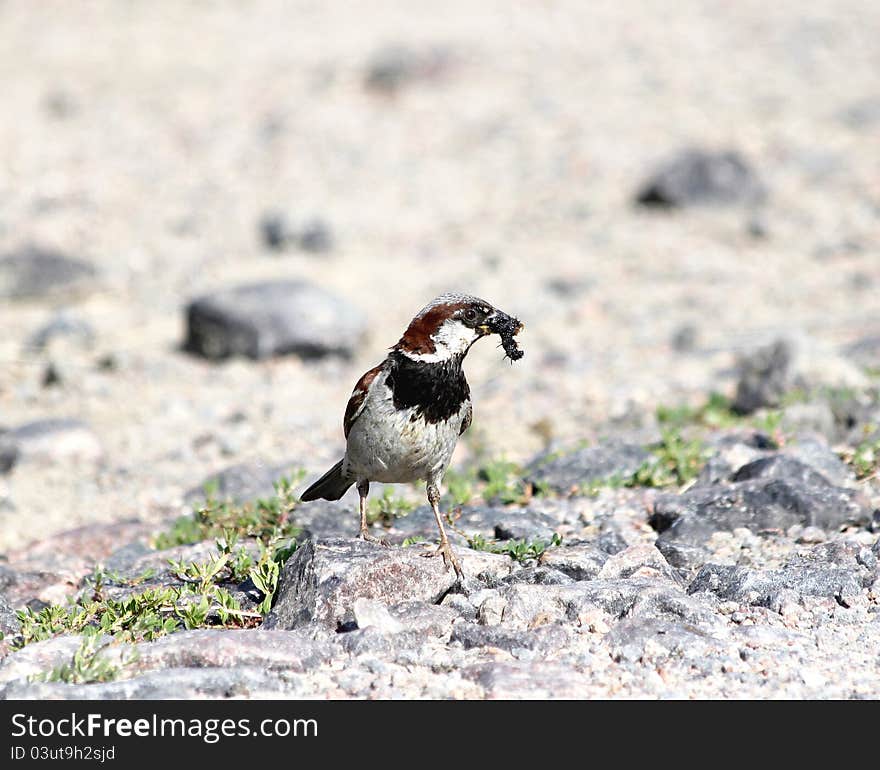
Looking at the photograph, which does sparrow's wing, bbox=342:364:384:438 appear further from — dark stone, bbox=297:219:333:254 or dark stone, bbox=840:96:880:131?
dark stone, bbox=840:96:880:131

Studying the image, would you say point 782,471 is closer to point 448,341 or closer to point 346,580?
point 448,341

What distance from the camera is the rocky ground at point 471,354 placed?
515 cm

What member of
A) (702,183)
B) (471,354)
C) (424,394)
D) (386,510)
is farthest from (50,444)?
(702,183)

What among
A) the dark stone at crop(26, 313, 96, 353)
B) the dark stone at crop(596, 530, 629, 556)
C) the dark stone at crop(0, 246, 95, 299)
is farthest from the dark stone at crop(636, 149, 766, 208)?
the dark stone at crop(596, 530, 629, 556)

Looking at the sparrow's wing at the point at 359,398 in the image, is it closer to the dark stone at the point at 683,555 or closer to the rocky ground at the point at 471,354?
the rocky ground at the point at 471,354

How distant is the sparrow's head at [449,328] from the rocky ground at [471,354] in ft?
3.21

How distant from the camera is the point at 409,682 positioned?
4715mm

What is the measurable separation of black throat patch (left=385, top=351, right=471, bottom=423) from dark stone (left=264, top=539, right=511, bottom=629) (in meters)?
0.68

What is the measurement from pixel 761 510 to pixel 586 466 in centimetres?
144

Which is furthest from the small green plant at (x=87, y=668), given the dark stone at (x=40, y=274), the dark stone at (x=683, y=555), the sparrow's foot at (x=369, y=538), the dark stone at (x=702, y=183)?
the dark stone at (x=702, y=183)

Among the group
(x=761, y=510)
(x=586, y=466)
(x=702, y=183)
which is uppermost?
Answer: (x=702, y=183)

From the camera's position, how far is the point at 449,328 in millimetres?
5711

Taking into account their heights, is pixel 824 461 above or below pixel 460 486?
above

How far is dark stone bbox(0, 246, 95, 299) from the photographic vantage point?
14.5m
